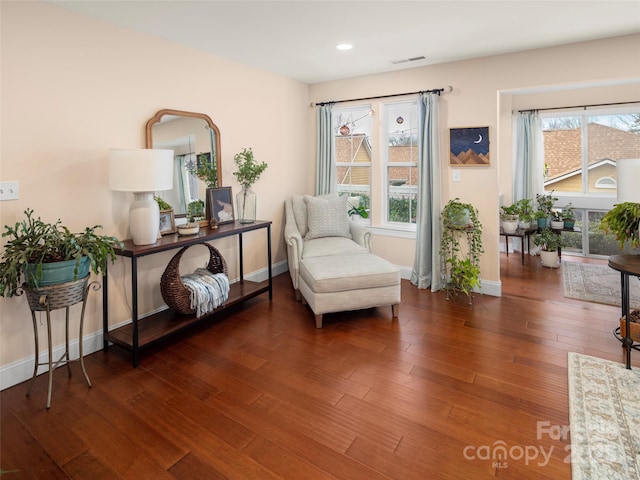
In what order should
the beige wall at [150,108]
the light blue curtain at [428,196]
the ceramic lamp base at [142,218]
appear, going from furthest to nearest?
the light blue curtain at [428,196]
the ceramic lamp base at [142,218]
the beige wall at [150,108]

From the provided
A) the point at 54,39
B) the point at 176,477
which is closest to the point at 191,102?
the point at 54,39

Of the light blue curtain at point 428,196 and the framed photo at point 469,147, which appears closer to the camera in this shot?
the framed photo at point 469,147

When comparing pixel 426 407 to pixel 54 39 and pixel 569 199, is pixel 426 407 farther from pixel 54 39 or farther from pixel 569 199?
pixel 569 199

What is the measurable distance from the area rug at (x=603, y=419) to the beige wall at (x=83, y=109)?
309cm

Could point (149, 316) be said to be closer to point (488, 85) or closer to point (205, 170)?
point (205, 170)

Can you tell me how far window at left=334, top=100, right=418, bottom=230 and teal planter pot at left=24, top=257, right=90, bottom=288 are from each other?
10.8 ft

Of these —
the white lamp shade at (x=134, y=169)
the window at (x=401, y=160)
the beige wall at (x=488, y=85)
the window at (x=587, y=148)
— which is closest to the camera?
the white lamp shade at (x=134, y=169)

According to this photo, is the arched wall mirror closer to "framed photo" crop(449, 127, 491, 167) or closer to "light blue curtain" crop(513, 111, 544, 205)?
"framed photo" crop(449, 127, 491, 167)

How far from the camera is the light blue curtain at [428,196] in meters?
4.03

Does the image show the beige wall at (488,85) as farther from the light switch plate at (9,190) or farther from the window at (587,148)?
the light switch plate at (9,190)

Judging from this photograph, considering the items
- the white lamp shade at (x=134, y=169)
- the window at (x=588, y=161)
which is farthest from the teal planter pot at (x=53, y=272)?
the window at (x=588, y=161)

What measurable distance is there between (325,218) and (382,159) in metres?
1.08

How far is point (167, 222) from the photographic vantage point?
312 cm

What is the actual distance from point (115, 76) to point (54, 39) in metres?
0.42
